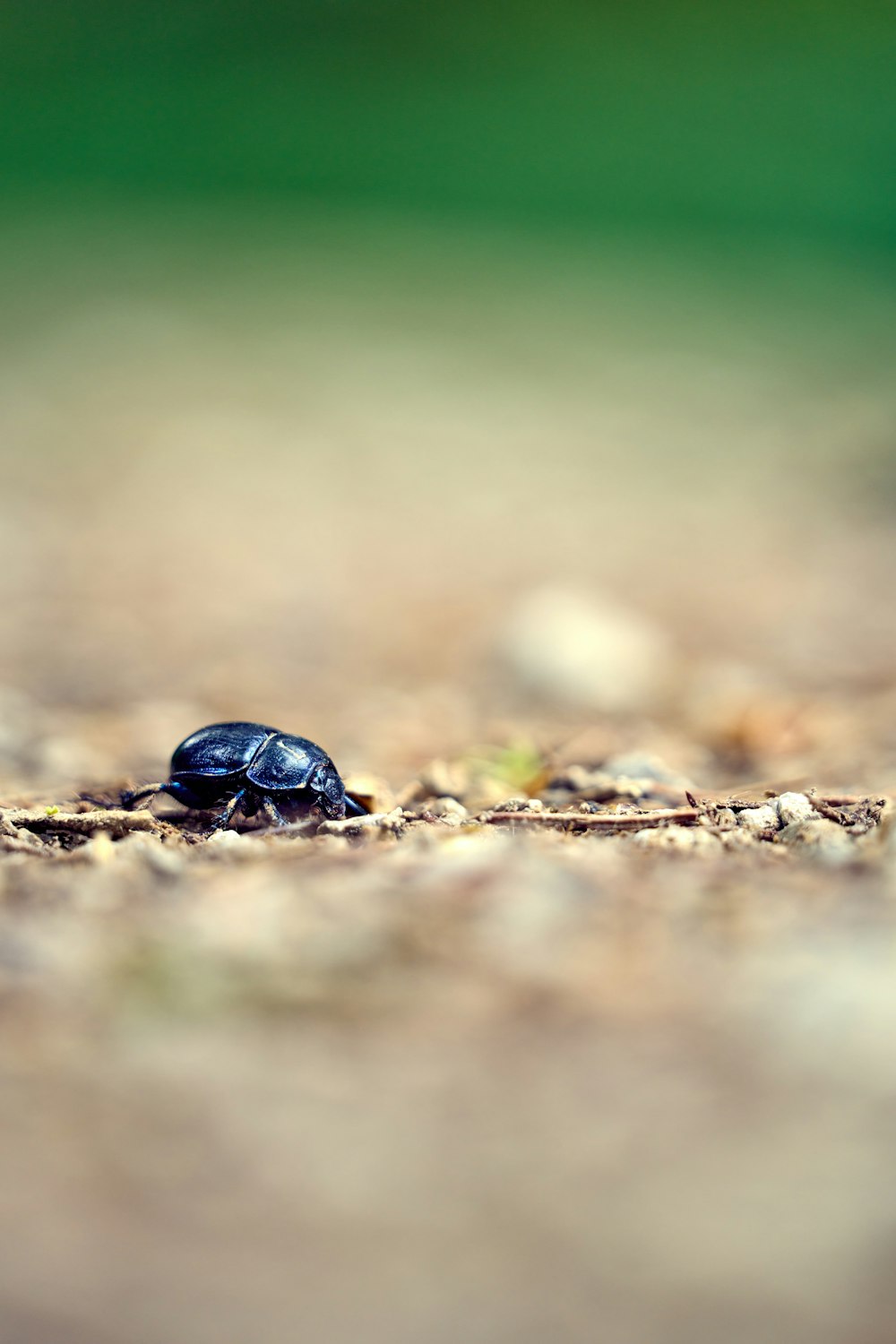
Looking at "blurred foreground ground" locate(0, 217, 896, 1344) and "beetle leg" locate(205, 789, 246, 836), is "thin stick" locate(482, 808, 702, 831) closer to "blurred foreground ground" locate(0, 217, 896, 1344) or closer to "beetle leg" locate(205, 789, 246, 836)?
"blurred foreground ground" locate(0, 217, 896, 1344)

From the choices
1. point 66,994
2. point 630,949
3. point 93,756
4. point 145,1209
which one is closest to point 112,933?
point 66,994

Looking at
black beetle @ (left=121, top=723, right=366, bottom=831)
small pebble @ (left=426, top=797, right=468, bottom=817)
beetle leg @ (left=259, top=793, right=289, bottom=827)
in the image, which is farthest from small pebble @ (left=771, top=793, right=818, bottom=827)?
beetle leg @ (left=259, top=793, right=289, bottom=827)

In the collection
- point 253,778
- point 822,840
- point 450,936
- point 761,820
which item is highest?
point 253,778

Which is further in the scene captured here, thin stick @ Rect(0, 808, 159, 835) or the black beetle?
the black beetle

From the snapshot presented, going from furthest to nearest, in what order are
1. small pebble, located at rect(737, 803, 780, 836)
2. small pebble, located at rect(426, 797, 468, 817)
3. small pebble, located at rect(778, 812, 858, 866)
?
small pebble, located at rect(426, 797, 468, 817) → small pebble, located at rect(737, 803, 780, 836) → small pebble, located at rect(778, 812, 858, 866)

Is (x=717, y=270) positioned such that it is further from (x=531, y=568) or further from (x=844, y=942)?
(x=844, y=942)

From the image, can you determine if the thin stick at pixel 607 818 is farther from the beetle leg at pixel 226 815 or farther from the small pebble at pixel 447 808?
the beetle leg at pixel 226 815

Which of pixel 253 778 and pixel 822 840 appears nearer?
pixel 822 840

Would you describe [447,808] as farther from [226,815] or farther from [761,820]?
[761,820]

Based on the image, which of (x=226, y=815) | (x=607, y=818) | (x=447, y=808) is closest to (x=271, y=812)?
(x=226, y=815)
